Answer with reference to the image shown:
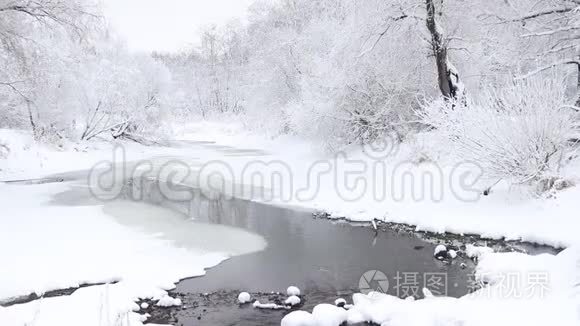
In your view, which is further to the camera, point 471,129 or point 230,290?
point 471,129

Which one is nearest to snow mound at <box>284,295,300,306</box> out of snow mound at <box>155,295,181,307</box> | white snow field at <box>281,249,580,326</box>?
white snow field at <box>281,249,580,326</box>

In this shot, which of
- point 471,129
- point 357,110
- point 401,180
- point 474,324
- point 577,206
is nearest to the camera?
point 474,324

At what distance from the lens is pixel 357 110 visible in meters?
20.6

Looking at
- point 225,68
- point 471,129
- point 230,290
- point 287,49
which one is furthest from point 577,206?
point 225,68

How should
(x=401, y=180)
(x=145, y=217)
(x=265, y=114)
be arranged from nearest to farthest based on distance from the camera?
1. (x=145, y=217)
2. (x=401, y=180)
3. (x=265, y=114)

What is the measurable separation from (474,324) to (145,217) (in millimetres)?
9675

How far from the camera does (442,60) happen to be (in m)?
15.8

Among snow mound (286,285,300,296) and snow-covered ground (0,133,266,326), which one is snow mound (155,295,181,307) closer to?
snow-covered ground (0,133,266,326)

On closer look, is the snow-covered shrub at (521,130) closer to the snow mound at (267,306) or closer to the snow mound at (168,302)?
the snow mound at (267,306)

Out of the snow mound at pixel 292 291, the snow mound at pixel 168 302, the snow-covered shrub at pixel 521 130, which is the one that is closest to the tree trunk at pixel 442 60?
the snow-covered shrub at pixel 521 130

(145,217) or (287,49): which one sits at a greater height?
(287,49)

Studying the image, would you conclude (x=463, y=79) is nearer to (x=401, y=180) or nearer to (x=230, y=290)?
(x=401, y=180)

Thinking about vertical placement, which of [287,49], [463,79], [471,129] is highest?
[287,49]

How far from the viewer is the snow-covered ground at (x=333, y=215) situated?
6266 mm
